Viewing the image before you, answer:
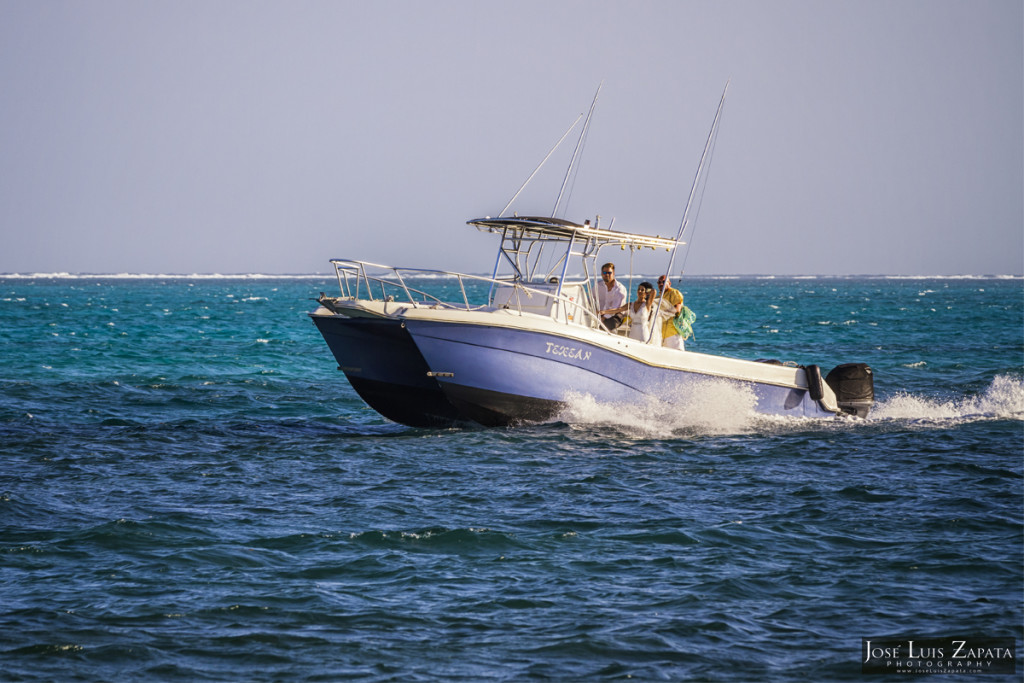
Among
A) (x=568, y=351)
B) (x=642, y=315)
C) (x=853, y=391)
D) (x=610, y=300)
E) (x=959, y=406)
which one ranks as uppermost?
(x=610, y=300)

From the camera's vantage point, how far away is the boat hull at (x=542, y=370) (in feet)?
43.9

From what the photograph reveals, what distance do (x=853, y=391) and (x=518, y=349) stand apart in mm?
6800

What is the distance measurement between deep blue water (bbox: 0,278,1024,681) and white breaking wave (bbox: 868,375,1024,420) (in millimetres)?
237

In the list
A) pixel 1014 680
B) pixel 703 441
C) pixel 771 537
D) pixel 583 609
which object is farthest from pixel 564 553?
pixel 703 441

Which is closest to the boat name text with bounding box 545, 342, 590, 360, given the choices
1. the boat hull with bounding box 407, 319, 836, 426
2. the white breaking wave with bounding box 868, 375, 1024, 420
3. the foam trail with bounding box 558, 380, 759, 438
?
the boat hull with bounding box 407, 319, 836, 426

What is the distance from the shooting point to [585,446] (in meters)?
13.5

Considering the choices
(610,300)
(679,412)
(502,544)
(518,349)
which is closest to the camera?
(502,544)

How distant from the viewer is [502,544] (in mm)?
8922

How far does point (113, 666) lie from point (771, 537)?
18.2 feet

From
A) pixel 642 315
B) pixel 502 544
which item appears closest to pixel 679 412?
pixel 642 315

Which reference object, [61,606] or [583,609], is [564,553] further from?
[61,606]

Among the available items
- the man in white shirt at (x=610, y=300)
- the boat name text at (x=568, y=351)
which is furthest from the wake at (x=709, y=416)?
the man in white shirt at (x=610, y=300)

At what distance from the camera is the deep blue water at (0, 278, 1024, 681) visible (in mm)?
6641

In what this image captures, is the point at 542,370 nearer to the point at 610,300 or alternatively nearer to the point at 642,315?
the point at 642,315
